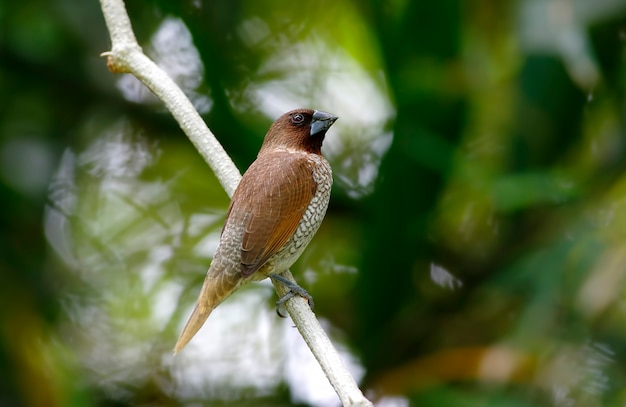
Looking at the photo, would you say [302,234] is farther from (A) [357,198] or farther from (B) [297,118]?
(A) [357,198]

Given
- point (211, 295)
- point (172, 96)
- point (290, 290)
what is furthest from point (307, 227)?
point (172, 96)

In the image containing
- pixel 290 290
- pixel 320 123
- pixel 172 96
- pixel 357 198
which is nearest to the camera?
pixel 172 96

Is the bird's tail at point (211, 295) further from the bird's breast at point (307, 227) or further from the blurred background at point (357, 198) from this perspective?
the blurred background at point (357, 198)

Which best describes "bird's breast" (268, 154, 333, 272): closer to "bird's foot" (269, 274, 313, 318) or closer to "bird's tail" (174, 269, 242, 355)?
"bird's foot" (269, 274, 313, 318)

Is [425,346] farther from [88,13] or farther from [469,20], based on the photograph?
[88,13]

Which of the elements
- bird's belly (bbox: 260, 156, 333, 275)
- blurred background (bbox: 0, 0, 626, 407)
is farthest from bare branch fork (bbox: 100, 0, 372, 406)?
blurred background (bbox: 0, 0, 626, 407)

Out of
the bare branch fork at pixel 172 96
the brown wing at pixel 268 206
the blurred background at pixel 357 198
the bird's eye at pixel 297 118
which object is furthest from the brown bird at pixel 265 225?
the blurred background at pixel 357 198
